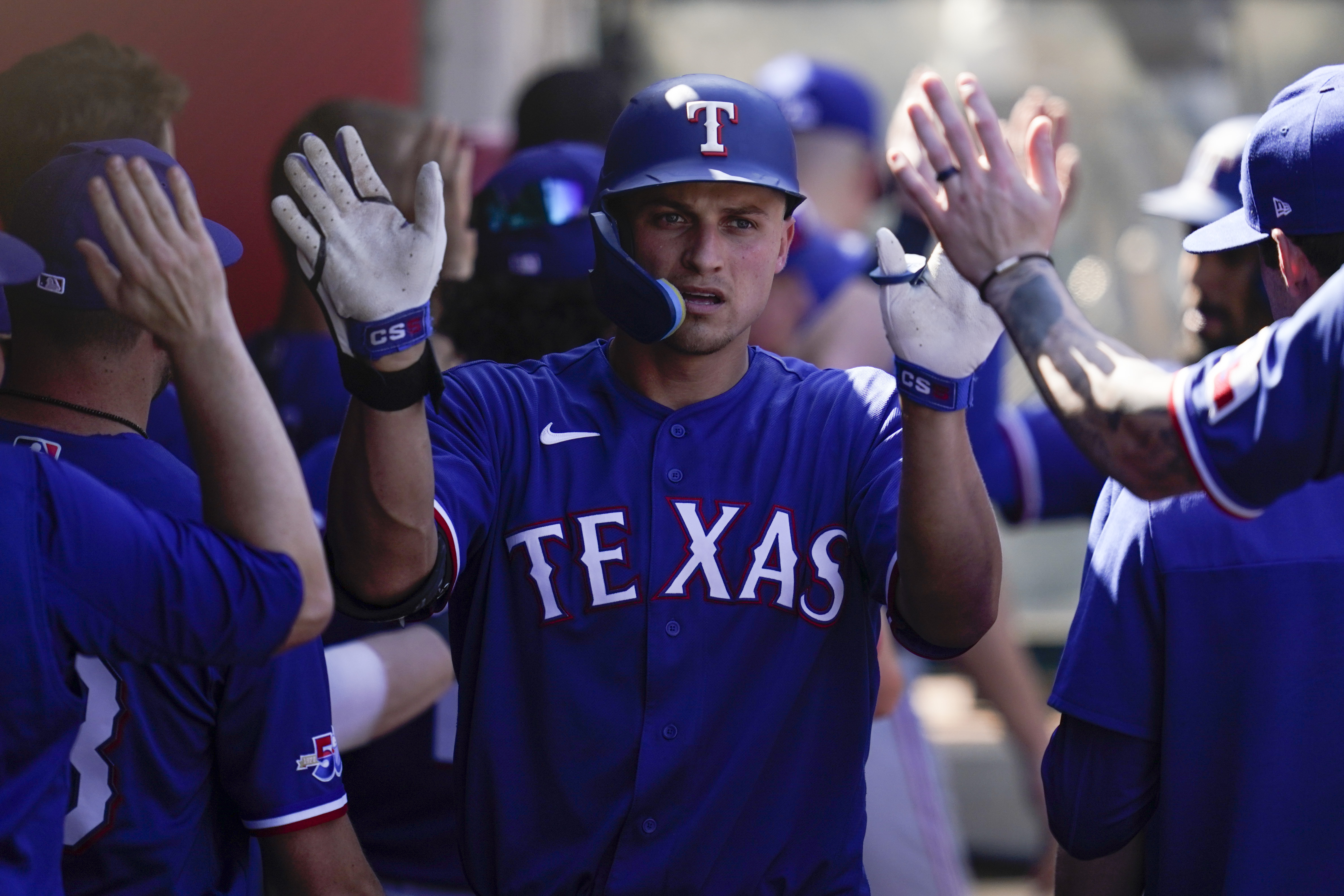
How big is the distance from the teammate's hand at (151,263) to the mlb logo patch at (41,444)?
0.29 metres

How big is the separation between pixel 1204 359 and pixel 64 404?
1534 mm

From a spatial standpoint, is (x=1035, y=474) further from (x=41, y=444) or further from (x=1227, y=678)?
(x=41, y=444)

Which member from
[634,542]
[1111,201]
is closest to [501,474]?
[634,542]

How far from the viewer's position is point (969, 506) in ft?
6.36

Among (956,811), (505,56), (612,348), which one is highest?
(505,56)

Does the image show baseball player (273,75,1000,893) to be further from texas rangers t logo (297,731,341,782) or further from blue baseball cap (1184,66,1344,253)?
blue baseball cap (1184,66,1344,253)

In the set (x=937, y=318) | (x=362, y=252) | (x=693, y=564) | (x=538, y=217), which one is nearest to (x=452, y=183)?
(x=538, y=217)

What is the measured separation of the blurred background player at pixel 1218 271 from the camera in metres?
2.89

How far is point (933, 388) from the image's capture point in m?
1.90

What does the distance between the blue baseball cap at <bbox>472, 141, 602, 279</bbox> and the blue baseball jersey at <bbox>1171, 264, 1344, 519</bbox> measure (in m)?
1.44

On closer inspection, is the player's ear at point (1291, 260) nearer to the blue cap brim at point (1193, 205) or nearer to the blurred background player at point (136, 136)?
the blue cap brim at point (1193, 205)

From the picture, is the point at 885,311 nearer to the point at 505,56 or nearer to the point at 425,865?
the point at 425,865

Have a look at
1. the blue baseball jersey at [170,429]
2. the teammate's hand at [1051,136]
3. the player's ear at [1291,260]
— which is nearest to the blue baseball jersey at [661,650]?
the teammate's hand at [1051,136]

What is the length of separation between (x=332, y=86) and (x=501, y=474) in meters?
3.66
